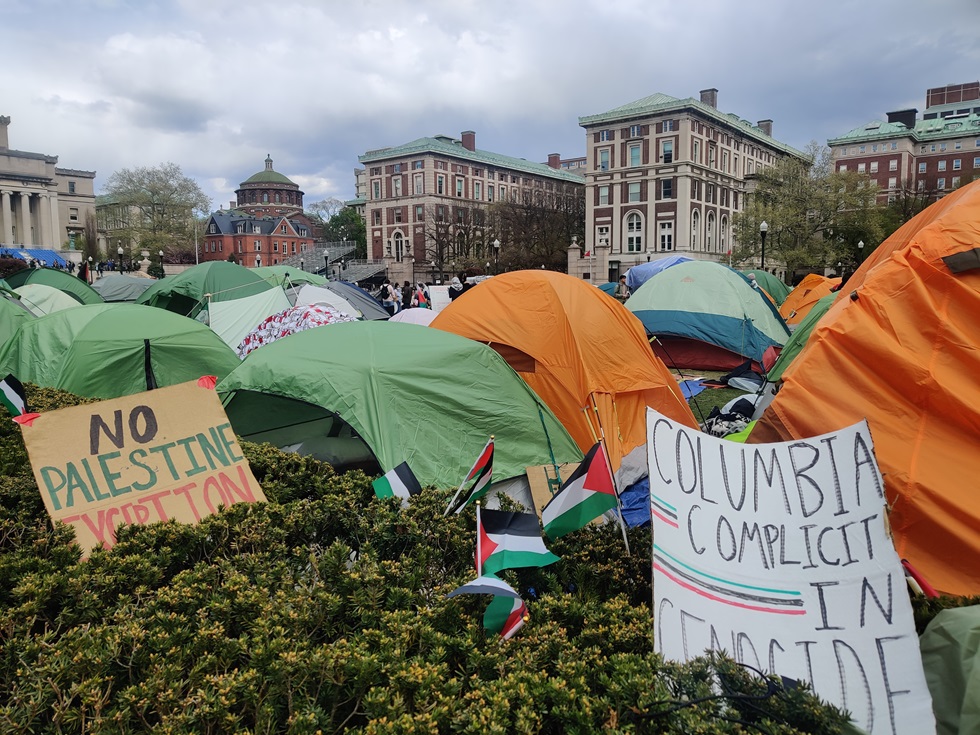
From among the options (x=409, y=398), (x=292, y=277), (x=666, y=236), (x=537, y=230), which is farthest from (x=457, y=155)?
(x=409, y=398)

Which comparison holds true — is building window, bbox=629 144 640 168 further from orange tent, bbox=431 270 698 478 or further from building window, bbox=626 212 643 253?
orange tent, bbox=431 270 698 478

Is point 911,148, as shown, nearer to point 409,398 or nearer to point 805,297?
point 805,297

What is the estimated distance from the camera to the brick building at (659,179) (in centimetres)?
5409

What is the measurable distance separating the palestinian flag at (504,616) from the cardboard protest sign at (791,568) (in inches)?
19.7

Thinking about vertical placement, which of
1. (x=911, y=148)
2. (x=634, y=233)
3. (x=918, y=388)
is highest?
(x=911, y=148)

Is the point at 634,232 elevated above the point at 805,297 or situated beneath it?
elevated above

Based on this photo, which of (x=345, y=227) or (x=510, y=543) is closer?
(x=510, y=543)

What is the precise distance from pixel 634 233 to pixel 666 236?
2.93 meters

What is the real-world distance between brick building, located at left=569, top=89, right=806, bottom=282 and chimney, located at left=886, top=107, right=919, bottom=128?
95.6 ft

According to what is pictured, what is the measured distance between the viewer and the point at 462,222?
231 ft

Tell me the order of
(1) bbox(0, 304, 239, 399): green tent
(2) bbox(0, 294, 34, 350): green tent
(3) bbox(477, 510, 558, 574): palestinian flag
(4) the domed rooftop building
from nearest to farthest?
(3) bbox(477, 510, 558, 574): palestinian flag → (1) bbox(0, 304, 239, 399): green tent → (2) bbox(0, 294, 34, 350): green tent → (4) the domed rooftop building

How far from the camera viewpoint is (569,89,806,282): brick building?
54094mm

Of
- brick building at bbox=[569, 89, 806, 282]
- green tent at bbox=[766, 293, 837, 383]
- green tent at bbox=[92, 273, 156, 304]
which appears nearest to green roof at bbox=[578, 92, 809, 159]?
brick building at bbox=[569, 89, 806, 282]

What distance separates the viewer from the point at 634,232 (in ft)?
187
